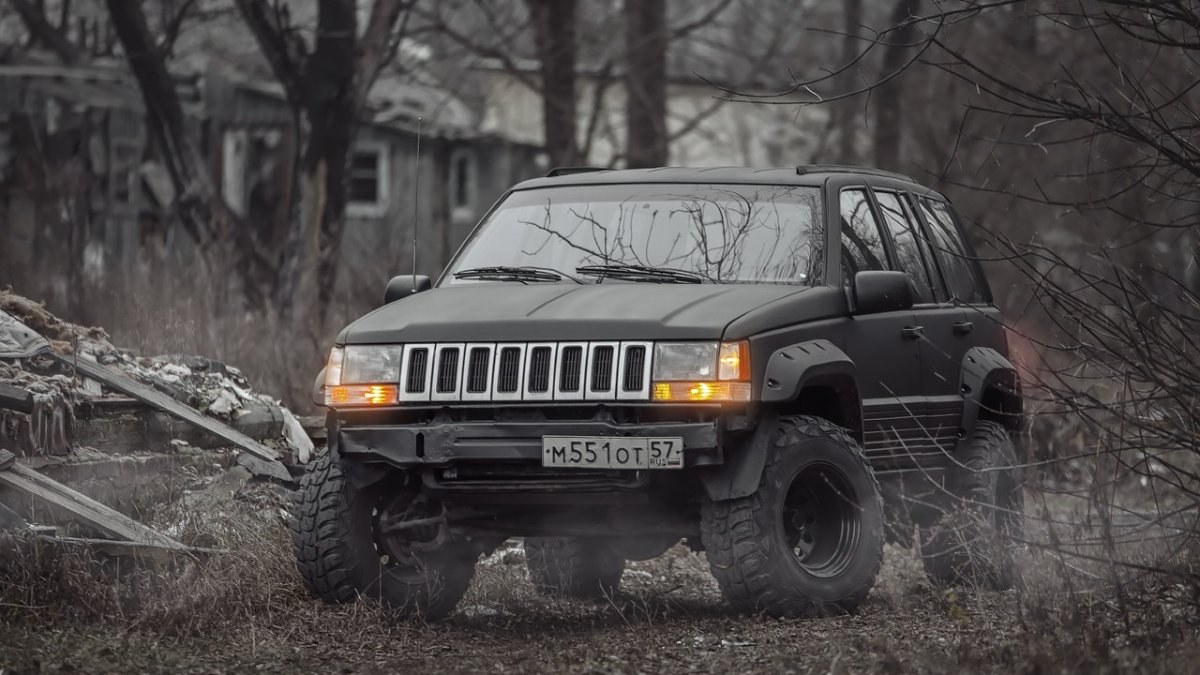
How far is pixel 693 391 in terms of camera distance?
6.89m

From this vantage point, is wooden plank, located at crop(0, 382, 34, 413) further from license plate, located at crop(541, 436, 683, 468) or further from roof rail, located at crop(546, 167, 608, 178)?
license plate, located at crop(541, 436, 683, 468)

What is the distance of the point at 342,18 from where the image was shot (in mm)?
17828

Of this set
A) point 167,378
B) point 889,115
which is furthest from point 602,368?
point 889,115

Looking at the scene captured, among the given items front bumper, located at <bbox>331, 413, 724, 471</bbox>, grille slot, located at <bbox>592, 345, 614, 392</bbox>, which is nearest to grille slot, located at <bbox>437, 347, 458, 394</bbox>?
front bumper, located at <bbox>331, 413, 724, 471</bbox>

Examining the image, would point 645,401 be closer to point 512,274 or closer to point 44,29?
point 512,274

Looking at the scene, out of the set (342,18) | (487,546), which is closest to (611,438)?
(487,546)

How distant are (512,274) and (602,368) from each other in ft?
4.00

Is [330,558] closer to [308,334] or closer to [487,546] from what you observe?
[487,546]

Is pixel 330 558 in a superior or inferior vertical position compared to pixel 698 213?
inferior

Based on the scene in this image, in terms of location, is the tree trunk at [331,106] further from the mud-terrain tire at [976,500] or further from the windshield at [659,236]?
the mud-terrain tire at [976,500]

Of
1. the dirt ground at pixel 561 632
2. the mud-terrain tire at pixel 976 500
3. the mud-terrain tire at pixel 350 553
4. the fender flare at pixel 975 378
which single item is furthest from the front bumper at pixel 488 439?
the fender flare at pixel 975 378

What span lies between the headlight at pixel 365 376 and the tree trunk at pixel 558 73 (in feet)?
51.2

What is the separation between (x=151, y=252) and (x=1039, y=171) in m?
17.3

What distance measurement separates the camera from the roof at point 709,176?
8383 millimetres
